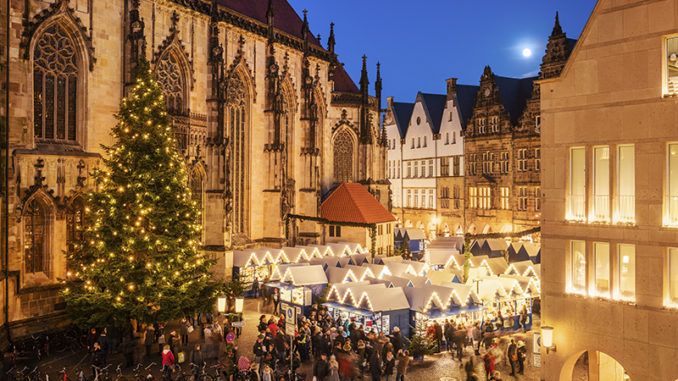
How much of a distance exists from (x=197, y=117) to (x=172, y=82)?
2.18 meters

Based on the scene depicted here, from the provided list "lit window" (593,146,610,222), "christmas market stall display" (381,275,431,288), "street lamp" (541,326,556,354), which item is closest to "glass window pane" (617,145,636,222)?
"lit window" (593,146,610,222)

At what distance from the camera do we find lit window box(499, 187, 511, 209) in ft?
149

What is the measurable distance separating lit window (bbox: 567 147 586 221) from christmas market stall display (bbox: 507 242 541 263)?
64.3ft

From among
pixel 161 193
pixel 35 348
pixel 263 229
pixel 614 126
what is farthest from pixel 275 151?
pixel 614 126

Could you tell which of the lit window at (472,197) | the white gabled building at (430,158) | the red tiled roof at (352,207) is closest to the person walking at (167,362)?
the red tiled roof at (352,207)

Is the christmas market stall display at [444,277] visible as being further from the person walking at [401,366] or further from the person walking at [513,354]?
the person walking at [401,366]

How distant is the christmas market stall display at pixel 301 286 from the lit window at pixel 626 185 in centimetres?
1264

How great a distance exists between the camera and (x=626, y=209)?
1352cm

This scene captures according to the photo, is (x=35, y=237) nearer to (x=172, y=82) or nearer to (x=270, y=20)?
(x=172, y=82)

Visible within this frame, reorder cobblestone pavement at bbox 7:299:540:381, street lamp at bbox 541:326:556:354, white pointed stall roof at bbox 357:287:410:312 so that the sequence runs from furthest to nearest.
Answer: white pointed stall roof at bbox 357:287:410:312, cobblestone pavement at bbox 7:299:540:381, street lamp at bbox 541:326:556:354

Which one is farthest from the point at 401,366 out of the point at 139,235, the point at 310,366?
the point at 139,235

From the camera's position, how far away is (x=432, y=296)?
20469 millimetres

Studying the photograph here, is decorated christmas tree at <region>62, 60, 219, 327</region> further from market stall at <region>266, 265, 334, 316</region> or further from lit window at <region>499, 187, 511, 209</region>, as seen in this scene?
lit window at <region>499, 187, 511, 209</region>

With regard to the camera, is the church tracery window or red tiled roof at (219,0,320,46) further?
red tiled roof at (219,0,320,46)
